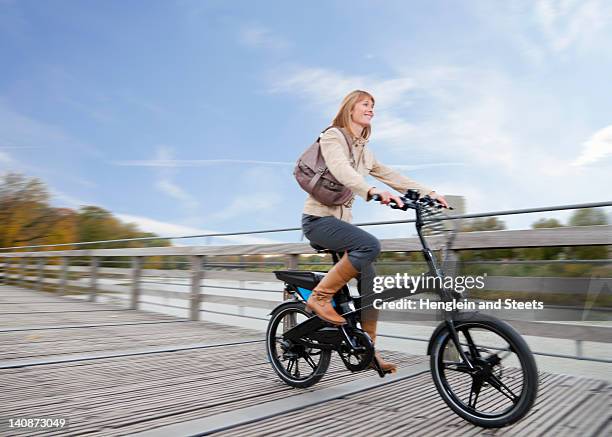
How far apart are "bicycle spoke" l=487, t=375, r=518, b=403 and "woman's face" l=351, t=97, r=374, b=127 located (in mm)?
1284

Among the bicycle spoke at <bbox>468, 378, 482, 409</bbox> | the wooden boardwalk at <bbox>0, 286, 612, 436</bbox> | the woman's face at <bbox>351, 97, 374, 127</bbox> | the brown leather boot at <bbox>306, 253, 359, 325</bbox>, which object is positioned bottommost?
the wooden boardwalk at <bbox>0, 286, 612, 436</bbox>

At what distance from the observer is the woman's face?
252 cm

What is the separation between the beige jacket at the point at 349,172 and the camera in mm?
2240

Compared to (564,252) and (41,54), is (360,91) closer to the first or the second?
(564,252)

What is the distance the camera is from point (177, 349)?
3.74 m

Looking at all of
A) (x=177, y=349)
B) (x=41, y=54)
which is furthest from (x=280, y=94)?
(x=41, y=54)

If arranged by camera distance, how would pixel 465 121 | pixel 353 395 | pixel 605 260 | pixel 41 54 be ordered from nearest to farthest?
pixel 353 395 → pixel 605 260 → pixel 465 121 → pixel 41 54

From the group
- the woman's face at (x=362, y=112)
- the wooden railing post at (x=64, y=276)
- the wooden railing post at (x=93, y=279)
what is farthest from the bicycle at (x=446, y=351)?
the wooden railing post at (x=64, y=276)

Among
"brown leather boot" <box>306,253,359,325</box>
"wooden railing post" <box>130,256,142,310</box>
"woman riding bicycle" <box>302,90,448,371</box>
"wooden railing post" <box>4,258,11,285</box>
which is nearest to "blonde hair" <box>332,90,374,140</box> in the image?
"woman riding bicycle" <box>302,90,448,371</box>

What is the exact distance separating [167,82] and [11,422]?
3230 centimetres

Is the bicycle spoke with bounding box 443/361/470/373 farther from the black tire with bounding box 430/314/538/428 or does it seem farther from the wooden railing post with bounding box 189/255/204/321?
the wooden railing post with bounding box 189/255/204/321

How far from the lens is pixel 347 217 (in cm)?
254

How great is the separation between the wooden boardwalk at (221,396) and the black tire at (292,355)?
7 centimetres

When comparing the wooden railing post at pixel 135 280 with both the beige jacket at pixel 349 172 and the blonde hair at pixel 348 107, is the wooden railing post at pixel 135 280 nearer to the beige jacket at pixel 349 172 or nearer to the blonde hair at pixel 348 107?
the beige jacket at pixel 349 172
